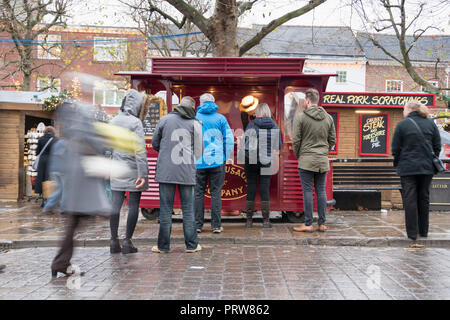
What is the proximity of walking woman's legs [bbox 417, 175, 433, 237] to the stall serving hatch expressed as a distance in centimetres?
177

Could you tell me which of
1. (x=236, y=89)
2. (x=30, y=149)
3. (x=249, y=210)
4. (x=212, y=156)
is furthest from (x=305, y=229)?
(x=30, y=149)

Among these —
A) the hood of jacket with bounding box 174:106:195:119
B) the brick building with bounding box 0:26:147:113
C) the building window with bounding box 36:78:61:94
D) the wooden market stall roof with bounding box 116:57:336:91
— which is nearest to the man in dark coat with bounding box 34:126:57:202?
the building window with bounding box 36:78:61:94

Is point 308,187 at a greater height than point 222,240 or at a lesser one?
greater

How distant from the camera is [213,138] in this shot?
6.97 metres

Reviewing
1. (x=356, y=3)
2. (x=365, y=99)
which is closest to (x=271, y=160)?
(x=365, y=99)

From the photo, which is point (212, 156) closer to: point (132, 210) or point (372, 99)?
point (132, 210)

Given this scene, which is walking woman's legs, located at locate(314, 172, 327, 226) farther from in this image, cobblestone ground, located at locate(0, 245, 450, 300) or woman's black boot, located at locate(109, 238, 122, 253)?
woman's black boot, located at locate(109, 238, 122, 253)

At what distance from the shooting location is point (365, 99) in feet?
39.5

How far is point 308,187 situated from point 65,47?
22.5m

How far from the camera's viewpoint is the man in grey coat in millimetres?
5762

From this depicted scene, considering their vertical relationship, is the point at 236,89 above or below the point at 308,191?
above

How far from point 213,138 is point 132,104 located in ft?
5.25

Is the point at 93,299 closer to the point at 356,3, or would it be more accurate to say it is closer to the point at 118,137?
the point at 118,137

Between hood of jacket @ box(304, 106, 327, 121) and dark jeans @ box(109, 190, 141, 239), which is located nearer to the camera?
dark jeans @ box(109, 190, 141, 239)
